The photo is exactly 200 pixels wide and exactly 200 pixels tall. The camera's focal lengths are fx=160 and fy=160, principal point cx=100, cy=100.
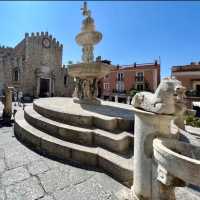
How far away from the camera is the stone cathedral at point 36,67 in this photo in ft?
86.5

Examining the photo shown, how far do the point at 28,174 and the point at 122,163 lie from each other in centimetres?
149

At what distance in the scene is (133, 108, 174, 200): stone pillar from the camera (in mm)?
1706

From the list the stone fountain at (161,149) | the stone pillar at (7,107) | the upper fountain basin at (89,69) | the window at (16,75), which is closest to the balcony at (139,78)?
the window at (16,75)

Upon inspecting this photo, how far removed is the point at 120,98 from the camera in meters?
30.8

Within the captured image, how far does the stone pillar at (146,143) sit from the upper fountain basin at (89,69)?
3.07 m

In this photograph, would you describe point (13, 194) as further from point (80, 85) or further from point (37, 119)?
point (80, 85)

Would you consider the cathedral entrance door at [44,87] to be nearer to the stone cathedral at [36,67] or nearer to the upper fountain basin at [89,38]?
the stone cathedral at [36,67]

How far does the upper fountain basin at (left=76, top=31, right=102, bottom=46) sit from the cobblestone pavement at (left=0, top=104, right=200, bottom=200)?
12.8 ft

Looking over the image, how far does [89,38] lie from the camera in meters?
5.31

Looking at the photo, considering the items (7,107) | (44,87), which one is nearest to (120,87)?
(44,87)

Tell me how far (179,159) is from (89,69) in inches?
154

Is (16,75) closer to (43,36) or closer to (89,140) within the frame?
(43,36)

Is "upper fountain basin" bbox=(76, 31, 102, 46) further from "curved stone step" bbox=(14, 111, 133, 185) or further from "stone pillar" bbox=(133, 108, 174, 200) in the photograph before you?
"stone pillar" bbox=(133, 108, 174, 200)

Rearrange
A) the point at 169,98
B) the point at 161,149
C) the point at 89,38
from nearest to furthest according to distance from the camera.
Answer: the point at 161,149, the point at 169,98, the point at 89,38
